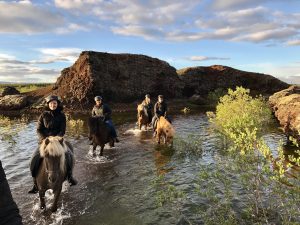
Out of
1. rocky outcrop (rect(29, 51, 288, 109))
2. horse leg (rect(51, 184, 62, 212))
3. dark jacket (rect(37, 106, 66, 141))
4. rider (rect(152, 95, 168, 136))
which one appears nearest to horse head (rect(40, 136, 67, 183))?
horse leg (rect(51, 184, 62, 212))

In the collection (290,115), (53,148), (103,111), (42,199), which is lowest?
(42,199)

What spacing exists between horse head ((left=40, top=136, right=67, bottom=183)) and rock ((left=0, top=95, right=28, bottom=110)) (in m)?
38.3

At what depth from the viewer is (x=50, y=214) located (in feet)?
33.7

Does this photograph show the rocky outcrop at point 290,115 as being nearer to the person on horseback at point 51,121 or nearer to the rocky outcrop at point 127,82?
the person on horseback at point 51,121

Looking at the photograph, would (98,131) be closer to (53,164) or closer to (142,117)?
(53,164)

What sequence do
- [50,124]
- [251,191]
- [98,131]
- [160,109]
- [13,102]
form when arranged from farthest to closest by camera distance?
[13,102]
[160,109]
[98,131]
[50,124]
[251,191]

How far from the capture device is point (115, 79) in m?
48.8

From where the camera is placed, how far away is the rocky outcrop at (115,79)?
150 feet

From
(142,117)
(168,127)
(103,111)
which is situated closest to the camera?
(103,111)

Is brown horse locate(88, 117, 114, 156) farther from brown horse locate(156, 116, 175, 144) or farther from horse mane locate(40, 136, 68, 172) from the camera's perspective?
horse mane locate(40, 136, 68, 172)

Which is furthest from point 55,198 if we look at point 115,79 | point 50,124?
point 115,79

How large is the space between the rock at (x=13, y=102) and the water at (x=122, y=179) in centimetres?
2268

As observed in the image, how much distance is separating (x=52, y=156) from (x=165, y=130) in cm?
1083

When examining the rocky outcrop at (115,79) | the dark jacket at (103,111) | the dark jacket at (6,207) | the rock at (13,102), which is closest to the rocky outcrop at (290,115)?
the dark jacket at (103,111)
